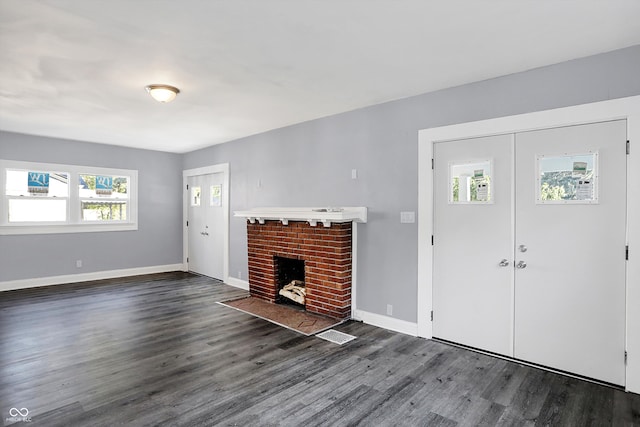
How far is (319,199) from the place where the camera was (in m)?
4.73

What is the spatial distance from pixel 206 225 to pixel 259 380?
4699 millimetres

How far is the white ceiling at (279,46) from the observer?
215 cm

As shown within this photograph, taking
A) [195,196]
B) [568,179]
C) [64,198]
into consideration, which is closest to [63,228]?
[64,198]

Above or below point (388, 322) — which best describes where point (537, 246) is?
above

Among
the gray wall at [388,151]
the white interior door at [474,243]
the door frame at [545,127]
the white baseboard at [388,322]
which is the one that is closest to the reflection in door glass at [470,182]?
the white interior door at [474,243]

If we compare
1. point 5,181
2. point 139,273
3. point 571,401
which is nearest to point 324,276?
point 571,401

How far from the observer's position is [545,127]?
294 cm

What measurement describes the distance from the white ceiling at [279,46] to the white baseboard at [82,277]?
10.3 ft

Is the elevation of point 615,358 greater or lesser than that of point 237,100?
lesser

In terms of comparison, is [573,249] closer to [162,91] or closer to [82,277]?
[162,91]

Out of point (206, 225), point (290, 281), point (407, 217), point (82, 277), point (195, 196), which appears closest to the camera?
point (407, 217)

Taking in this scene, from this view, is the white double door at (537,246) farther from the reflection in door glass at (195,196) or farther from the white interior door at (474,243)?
the reflection in door glass at (195,196)

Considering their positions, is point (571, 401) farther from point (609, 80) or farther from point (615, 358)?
point (609, 80)

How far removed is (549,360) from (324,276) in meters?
2.40
